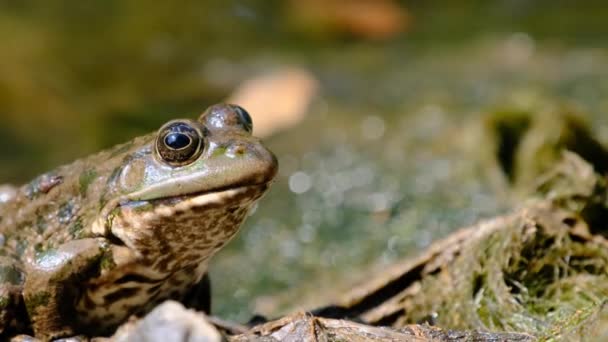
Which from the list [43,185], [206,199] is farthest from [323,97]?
[206,199]

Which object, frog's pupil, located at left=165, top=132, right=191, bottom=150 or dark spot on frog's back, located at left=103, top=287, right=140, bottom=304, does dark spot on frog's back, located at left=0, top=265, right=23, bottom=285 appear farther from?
frog's pupil, located at left=165, top=132, right=191, bottom=150

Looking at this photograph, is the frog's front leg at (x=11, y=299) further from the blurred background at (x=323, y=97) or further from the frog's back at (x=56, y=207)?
the blurred background at (x=323, y=97)

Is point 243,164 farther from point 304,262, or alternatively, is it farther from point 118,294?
point 304,262

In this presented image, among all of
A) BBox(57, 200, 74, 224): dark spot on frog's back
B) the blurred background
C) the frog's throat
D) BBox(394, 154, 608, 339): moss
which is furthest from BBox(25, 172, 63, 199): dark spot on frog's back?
BBox(394, 154, 608, 339): moss

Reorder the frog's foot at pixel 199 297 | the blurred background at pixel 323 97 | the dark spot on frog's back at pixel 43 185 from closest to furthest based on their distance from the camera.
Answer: the dark spot on frog's back at pixel 43 185, the frog's foot at pixel 199 297, the blurred background at pixel 323 97

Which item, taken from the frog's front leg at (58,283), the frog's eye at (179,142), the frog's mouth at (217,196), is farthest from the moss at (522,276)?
the frog's front leg at (58,283)

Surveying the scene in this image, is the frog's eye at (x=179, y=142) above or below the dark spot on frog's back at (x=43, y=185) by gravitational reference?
below

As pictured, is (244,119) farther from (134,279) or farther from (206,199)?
(134,279)

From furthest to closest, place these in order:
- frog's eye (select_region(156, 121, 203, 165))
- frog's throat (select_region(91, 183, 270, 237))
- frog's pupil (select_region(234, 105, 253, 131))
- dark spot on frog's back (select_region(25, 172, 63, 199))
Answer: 1. dark spot on frog's back (select_region(25, 172, 63, 199))
2. frog's pupil (select_region(234, 105, 253, 131))
3. frog's eye (select_region(156, 121, 203, 165))
4. frog's throat (select_region(91, 183, 270, 237))
